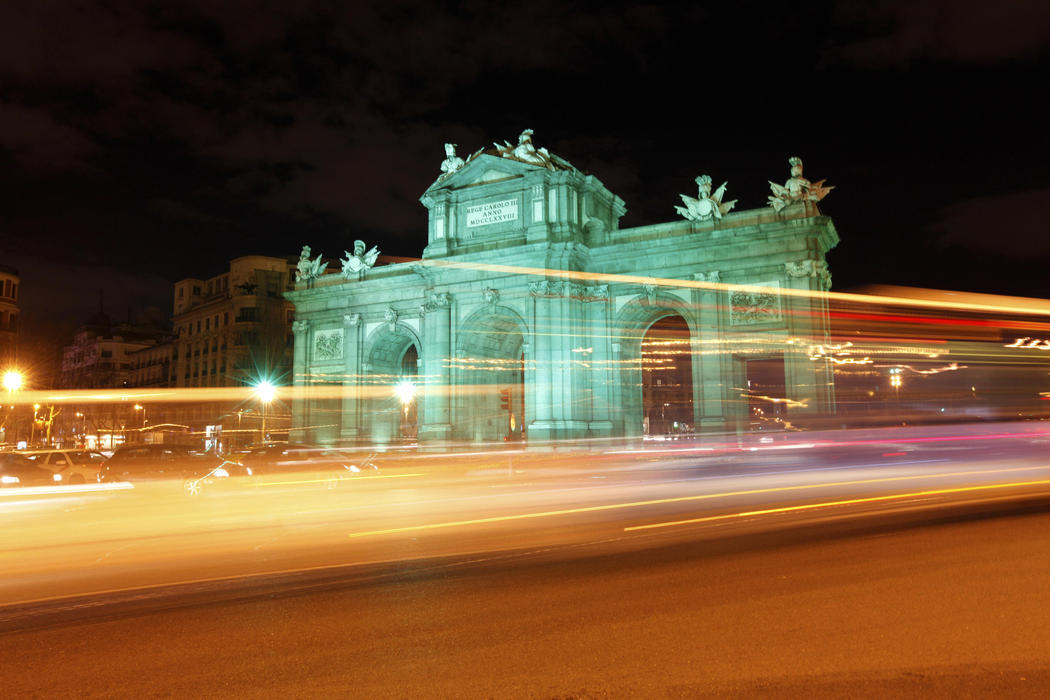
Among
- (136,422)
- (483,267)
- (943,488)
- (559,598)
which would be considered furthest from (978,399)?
(136,422)

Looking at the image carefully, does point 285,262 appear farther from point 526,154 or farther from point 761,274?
point 761,274

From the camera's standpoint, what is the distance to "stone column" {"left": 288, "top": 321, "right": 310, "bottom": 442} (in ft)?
147

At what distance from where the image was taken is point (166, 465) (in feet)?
65.7

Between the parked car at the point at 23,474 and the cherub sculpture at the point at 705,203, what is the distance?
28.2 meters


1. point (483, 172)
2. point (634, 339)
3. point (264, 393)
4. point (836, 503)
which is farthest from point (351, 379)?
point (836, 503)

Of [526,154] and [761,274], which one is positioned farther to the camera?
[526,154]

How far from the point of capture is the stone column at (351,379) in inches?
1705

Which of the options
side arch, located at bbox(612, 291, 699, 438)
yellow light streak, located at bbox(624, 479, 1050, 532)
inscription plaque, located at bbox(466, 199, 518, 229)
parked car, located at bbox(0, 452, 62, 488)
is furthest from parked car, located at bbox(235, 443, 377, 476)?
inscription plaque, located at bbox(466, 199, 518, 229)

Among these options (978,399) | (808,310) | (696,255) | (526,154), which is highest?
(526,154)

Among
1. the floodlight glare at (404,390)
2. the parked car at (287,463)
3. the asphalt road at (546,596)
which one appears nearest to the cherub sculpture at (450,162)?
the floodlight glare at (404,390)

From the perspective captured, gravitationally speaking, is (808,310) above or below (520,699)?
above

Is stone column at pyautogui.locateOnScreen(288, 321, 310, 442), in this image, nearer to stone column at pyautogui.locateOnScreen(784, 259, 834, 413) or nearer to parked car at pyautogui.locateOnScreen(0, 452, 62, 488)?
parked car at pyautogui.locateOnScreen(0, 452, 62, 488)

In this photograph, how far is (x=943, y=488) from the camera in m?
14.4

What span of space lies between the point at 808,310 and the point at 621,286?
924 centimetres
